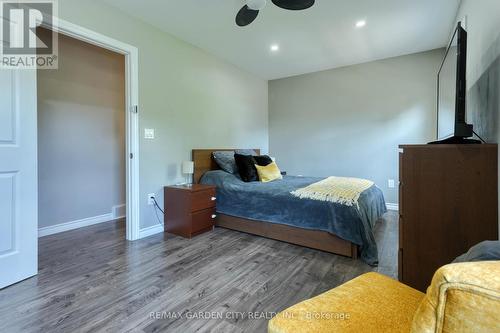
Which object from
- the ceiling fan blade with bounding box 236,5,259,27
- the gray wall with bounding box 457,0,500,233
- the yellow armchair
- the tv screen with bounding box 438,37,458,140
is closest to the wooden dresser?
the gray wall with bounding box 457,0,500,233

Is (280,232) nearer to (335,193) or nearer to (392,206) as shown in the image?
(335,193)

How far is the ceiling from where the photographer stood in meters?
2.59

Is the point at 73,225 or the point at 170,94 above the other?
the point at 170,94

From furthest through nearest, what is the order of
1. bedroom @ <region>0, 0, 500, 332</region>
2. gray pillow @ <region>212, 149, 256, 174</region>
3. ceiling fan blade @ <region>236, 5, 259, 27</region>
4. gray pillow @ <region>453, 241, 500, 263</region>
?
gray pillow @ <region>212, 149, 256, 174</region> → ceiling fan blade @ <region>236, 5, 259, 27</region> → bedroom @ <region>0, 0, 500, 332</region> → gray pillow @ <region>453, 241, 500, 263</region>

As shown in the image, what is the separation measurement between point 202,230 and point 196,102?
1.82 m

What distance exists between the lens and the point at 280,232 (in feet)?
9.05

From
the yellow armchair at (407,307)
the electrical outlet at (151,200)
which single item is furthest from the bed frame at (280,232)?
the yellow armchair at (407,307)

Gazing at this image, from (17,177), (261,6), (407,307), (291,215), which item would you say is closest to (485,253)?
(407,307)

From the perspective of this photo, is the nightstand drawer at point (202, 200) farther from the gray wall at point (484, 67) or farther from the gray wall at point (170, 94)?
the gray wall at point (484, 67)

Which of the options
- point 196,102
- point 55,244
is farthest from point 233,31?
point 55,244

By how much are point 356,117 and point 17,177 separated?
4.53 metres

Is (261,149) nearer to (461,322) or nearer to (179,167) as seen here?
(179,167)

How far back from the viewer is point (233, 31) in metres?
3.16

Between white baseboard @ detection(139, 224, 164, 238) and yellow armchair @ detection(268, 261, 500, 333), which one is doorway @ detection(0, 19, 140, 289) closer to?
white baseboard @ detection(139, 224, 164, 238)
